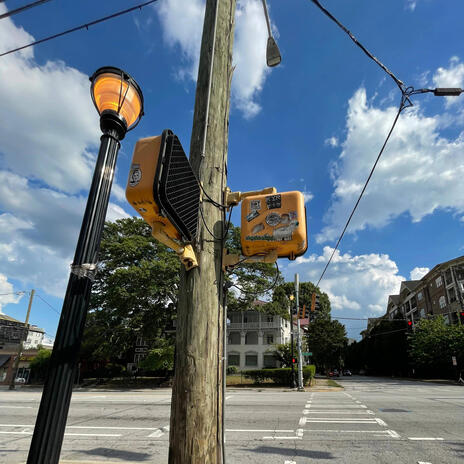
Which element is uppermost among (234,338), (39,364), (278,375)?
(234,338)

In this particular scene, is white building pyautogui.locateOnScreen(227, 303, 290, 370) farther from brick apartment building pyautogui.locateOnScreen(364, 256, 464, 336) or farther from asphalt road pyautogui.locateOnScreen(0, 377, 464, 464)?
asphalt road pyautogui.locateOnScreen(0, 377, 464, 464)

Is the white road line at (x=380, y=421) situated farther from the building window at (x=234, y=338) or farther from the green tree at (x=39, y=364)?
the building window at (x=234, y=338)

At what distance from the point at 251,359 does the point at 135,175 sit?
142 ft

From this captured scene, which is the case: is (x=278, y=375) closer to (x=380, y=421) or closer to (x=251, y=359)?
(x=251, y=359)

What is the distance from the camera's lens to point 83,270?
1967 millimetres

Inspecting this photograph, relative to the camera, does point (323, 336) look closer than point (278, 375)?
No

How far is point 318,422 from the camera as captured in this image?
28.6 ft

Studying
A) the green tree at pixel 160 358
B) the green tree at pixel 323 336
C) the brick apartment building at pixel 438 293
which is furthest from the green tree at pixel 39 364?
the brick apartment building at pixel 438 293

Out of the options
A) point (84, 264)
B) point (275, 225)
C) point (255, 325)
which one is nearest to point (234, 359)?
point (255, 325)

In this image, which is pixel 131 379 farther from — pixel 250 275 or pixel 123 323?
pixel 250 275

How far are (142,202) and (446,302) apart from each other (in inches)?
1942

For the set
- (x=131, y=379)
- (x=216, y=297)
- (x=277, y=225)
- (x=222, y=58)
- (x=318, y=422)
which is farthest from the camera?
(x=131, y=379)

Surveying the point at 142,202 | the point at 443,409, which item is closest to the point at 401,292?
the point at 443,409

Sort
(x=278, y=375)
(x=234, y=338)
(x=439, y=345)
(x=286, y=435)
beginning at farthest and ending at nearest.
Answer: (x=234, y=338) < (x=439, y=345) < (x=278, y=375) < (x=286, y=435)
